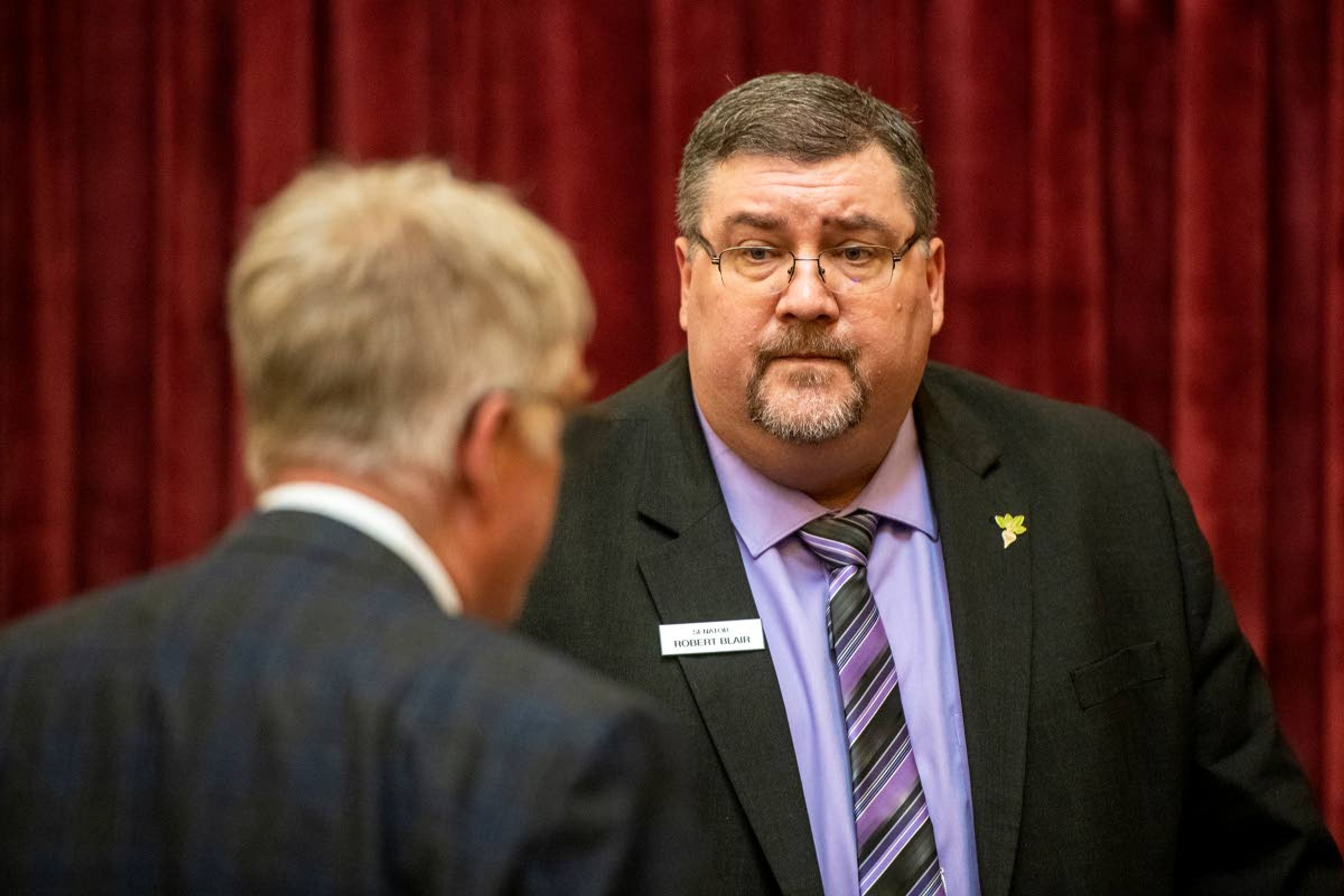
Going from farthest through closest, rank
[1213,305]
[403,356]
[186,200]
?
1. [186,200]
2. [1213,305]
3. [403,356]

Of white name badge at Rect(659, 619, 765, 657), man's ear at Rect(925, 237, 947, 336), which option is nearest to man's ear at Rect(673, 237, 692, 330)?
man's ear at Rect(925, 237, 947, 336)

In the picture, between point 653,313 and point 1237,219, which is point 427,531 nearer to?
point 653,313

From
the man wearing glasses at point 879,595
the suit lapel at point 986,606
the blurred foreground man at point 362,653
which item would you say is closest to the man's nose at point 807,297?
the man wearing glasses at point 879,595

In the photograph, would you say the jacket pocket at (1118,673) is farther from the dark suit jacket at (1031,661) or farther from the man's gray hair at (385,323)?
the man's gray hair at (385,323)

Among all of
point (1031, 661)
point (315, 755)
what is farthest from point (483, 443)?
point (1031, 661)

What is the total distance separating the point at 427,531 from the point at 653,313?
70.2 inches

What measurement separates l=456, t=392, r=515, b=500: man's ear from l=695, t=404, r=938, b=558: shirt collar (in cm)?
98

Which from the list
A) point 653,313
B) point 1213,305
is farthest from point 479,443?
point 1213,305

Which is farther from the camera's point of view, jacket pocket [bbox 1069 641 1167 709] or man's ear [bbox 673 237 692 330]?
man's ear [bbox 673 237 692 330]

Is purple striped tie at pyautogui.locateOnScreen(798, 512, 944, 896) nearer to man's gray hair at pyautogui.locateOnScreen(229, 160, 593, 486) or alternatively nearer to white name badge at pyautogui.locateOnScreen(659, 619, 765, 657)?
white name badge at pyautogui.locateOnScreen(659, 619, 765, 657)

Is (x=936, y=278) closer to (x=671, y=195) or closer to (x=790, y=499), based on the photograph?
(x=790, y=499)

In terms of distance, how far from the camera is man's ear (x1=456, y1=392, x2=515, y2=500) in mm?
1135

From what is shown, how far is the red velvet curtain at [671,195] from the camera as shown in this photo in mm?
2807

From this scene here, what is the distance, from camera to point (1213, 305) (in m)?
2.79
